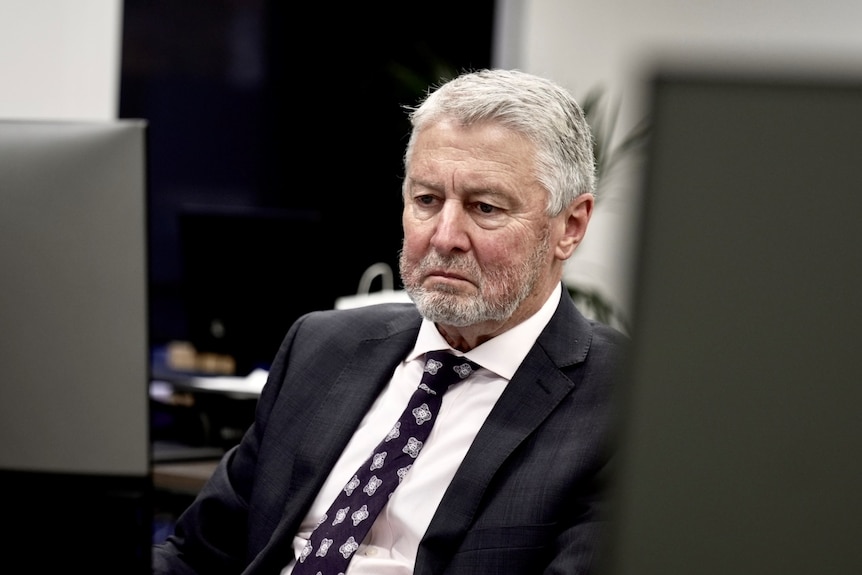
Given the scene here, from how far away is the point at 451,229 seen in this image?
5.01 ft

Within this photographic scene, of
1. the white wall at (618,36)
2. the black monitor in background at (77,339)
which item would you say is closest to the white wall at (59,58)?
the white wall at (618,36)

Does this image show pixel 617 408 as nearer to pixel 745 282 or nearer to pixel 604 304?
pixel 745 282

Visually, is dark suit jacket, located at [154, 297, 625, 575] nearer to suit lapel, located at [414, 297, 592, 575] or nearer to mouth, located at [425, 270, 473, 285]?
suit lapel, located at [414, 297, 592, 575]

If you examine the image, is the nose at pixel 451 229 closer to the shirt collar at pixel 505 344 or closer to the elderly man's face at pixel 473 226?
the elderly man's face at pixel 473 226

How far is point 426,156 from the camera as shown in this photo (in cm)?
156

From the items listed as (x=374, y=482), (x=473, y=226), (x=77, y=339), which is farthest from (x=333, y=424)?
(x=77, y=339)

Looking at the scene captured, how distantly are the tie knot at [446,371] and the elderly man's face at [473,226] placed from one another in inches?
2.2

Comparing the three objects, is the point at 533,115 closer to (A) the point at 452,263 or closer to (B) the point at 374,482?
(A) the point at 452,263

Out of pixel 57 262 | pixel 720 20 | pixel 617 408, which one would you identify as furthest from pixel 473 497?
pixel 720 20

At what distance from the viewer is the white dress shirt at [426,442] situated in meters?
1.42

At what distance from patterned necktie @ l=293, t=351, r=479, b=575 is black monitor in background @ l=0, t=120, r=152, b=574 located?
49cm

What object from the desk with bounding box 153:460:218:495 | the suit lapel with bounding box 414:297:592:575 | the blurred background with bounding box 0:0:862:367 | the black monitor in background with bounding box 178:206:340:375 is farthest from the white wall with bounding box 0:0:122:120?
the suit lapel with bounding box 414:297:592:575

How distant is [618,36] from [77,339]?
359cm

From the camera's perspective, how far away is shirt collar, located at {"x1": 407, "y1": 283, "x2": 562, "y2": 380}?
1.52 metres
